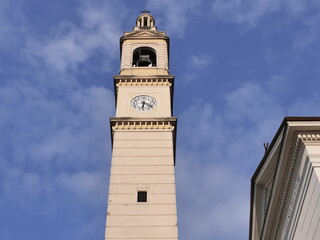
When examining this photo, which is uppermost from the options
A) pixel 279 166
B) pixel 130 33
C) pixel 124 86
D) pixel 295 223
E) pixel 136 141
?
pixel 130 33

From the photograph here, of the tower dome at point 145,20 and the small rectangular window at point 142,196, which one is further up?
the tower dome at point 145,20

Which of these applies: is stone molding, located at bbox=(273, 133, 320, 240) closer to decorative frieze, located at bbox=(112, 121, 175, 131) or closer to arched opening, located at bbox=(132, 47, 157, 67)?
decorative frieze, located at bbox=(112, 121, 175, 131)

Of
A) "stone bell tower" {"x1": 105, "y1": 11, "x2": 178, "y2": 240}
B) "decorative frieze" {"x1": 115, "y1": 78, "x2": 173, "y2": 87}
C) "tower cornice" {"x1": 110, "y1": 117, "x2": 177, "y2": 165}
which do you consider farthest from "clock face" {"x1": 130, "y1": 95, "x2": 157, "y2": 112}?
"tower cornice" {"x1": 110, "y1": 117, "x2": 177, "y2": 165}

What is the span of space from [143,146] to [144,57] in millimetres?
12065

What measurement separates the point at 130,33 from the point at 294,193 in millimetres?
30934

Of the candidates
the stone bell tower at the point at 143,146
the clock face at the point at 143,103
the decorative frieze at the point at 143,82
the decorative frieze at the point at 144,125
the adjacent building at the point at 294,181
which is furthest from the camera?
the decorative frieze at the point at 143,82

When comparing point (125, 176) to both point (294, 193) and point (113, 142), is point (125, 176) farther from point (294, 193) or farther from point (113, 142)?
point (294, 193)

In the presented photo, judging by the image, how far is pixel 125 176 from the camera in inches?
1332

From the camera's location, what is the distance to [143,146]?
118 feet

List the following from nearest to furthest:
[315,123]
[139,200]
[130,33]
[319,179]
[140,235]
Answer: [319,179] → [315,123] → [140,235] → [139,200] → [130,33]

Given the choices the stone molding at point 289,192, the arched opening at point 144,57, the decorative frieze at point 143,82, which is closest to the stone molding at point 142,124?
the decorative frieze at point 143,82

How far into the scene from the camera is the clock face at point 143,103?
128 feet

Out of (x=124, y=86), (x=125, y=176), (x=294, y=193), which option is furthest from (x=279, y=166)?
(x=124, y=86)

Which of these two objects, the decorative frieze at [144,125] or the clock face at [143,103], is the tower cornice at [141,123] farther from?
the clock face at [143,103]
